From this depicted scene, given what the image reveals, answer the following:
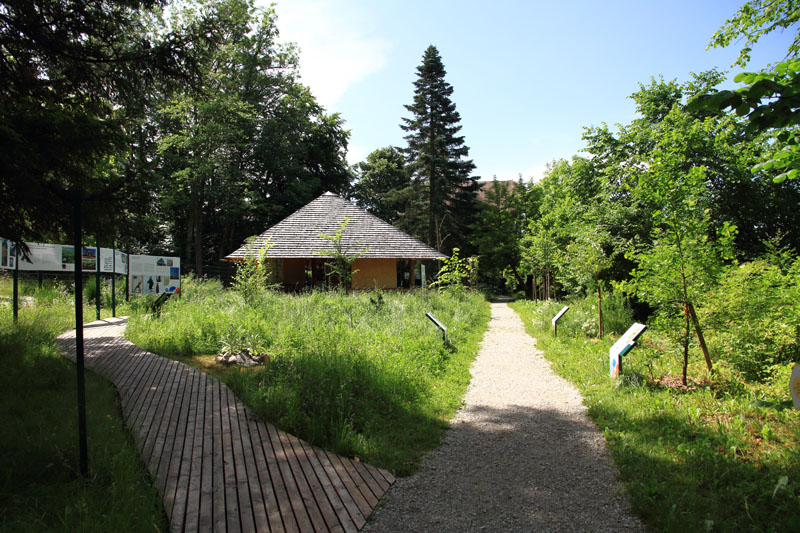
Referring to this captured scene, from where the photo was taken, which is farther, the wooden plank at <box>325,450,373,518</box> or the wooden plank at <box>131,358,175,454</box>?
the wooden plank at <box>131,358,175,454</box>

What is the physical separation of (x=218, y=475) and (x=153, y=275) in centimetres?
1040

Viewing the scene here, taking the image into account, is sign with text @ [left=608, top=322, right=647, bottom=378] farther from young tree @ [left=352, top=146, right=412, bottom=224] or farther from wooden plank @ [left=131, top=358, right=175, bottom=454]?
young tree @ [left=352, top=146, right=412, bottom=224]

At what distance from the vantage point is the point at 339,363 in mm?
5898

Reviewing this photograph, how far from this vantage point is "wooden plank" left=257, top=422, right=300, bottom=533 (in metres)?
2.97

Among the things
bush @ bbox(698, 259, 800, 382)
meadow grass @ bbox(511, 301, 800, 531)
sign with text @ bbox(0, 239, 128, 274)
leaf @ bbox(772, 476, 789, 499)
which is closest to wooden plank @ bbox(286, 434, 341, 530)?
meadow grass @ bbox(511, 301, 800, 531)

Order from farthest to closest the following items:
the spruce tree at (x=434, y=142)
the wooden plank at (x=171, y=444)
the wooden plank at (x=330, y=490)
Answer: the spruce tree at (x=434, y=142)
the wooden plank at (x=171, y=444)
the wooden plank at (x=330, y=490)

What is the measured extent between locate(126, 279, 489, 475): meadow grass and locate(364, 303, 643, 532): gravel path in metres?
0.31

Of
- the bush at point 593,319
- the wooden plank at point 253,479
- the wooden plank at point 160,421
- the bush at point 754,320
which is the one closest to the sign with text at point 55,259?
the wooden plank at point 160,421

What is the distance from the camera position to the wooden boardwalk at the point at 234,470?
3.02 meters

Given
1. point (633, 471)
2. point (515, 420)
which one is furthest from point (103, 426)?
point (633, 471)

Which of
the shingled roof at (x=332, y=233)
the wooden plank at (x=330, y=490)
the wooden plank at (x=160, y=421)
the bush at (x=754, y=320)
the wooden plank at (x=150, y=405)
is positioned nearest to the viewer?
the wooden plank at (x=330, y=490)

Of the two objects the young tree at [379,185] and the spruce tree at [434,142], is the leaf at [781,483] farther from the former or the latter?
the young tree at [379,185]

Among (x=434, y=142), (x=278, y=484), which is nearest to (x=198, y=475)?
(x=278, y=484)

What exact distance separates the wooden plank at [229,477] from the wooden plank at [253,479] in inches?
4.3
